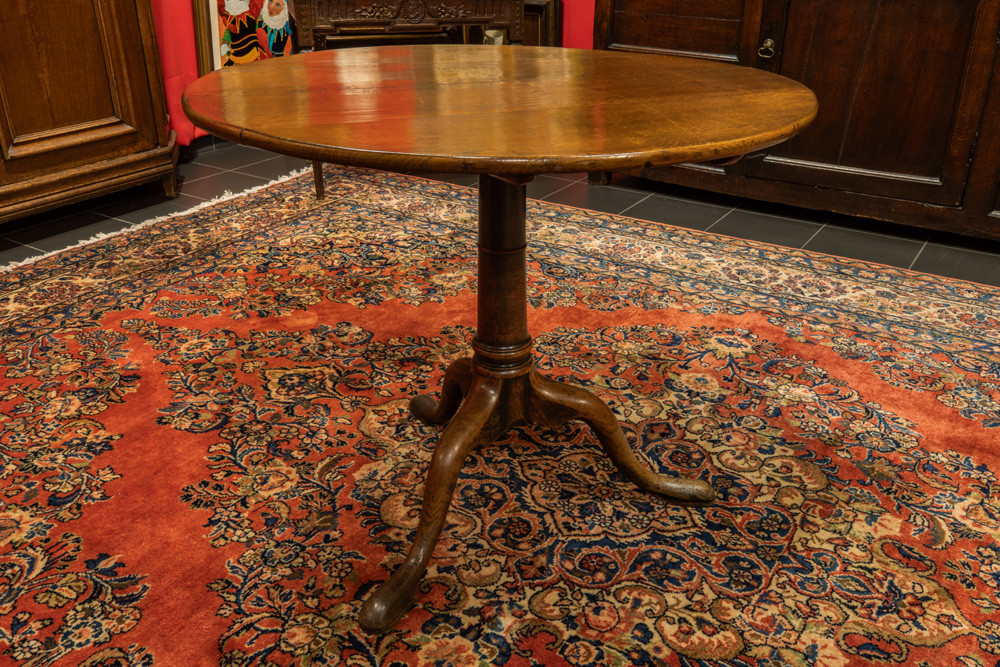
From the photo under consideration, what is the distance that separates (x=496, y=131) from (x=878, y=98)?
2216 millimetres

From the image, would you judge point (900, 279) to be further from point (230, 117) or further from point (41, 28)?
point (41, 28)

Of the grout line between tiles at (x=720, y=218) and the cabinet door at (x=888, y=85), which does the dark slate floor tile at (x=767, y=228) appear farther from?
the cabinet door at (x=888, y=85)

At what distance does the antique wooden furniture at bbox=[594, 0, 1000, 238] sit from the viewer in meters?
2.59

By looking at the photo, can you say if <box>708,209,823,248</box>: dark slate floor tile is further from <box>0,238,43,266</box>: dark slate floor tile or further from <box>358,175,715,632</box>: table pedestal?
<box>0,238,43,266</box>: dark slate floor tile

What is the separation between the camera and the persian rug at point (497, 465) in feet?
4.01

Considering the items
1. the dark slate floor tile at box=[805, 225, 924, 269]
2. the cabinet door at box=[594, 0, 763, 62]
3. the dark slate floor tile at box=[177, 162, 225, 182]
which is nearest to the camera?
the dark slate floor tile at box=[805, 225, 924, 269]

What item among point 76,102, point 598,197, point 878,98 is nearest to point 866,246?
point 878,98

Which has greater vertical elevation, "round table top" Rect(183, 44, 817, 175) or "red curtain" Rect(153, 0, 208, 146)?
"round table top" Rect(183, 44, 817, 175)

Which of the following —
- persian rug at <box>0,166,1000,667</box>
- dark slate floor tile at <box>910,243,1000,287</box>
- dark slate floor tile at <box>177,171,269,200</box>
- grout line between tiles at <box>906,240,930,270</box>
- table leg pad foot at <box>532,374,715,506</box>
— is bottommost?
persian rug at <box>0,166,1000,667</box>

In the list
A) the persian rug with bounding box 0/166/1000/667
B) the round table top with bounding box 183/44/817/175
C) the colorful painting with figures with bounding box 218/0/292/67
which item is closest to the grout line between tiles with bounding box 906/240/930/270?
the persian rug with bounding box 0/166/1000/667

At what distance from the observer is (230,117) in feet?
3.87

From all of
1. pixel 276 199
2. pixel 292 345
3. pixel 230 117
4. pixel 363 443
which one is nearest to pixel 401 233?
pixel 276 199

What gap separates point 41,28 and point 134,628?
7.46 ft

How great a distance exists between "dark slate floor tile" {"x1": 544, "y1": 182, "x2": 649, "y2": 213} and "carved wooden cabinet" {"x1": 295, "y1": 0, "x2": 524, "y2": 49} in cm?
73
